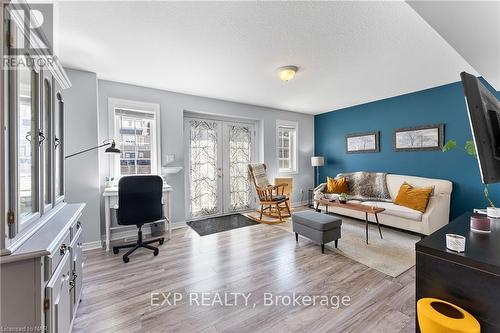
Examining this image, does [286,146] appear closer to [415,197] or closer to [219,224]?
[219,224]

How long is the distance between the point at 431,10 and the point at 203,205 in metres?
4.26

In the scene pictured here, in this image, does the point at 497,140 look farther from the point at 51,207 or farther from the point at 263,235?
the point at 263,235

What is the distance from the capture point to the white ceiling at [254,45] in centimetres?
182

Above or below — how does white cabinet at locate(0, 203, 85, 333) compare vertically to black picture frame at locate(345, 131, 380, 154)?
below

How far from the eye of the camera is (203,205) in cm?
454

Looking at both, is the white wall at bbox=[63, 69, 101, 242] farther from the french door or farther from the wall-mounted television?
the wall-mounted television

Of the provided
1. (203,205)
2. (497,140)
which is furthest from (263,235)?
(497,140)

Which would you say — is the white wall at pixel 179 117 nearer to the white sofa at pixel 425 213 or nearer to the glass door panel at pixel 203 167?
the glass door panel at pixel 203 167

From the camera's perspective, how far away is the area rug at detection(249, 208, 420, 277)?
2.47 metres

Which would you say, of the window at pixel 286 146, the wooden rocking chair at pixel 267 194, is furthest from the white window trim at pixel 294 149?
the wooden rocking chair at pixel 267 194

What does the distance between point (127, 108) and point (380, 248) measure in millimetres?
4429

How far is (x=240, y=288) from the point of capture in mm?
2047

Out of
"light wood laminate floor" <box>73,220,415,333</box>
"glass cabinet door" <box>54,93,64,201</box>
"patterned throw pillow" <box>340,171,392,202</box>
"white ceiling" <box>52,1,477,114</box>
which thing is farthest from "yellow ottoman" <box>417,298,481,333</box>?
"patterned throw pillow" <box>340,171,392,202</box>

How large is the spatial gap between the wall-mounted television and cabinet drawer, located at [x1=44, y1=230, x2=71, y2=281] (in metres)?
2.06
